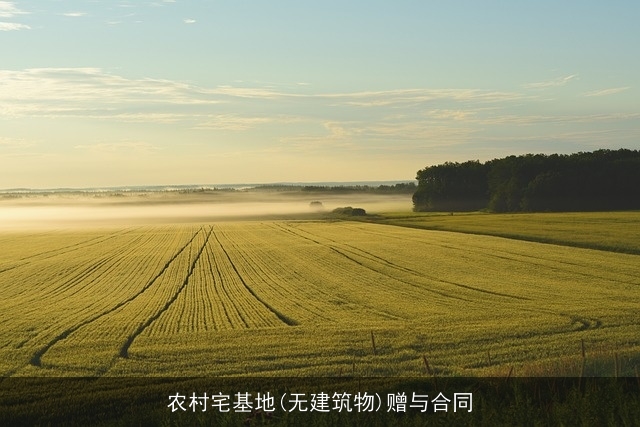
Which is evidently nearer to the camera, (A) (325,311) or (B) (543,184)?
(A) (325,311)

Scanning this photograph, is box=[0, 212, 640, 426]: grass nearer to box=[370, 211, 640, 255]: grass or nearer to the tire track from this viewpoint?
the tire track

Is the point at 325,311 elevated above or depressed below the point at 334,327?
below

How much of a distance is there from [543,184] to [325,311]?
84.8 m

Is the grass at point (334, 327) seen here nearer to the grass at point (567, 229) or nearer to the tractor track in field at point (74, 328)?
the tractor track in field at point (74, 328)

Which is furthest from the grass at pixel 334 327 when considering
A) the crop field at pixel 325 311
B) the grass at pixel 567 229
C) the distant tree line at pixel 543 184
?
the distant tree line at pixel 543 184

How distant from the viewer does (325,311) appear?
99.4ft

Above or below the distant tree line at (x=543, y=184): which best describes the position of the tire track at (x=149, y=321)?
below

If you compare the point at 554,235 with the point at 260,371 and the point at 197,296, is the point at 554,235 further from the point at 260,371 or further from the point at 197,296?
the point at 260,371

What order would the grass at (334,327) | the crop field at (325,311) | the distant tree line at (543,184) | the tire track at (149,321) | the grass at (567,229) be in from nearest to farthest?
the grass at (334,327) < the crop field at (325,311) < the tire track at (149,321) < the grass at (567,229) < the distant tree line at (543,184)

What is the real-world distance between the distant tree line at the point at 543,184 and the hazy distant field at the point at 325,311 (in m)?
52.1

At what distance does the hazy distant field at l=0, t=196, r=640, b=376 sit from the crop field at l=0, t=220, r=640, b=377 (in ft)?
0.28

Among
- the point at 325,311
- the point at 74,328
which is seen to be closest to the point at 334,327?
the point at 325,311

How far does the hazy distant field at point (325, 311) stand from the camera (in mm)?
20922

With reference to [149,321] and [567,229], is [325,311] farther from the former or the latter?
[567,229]
